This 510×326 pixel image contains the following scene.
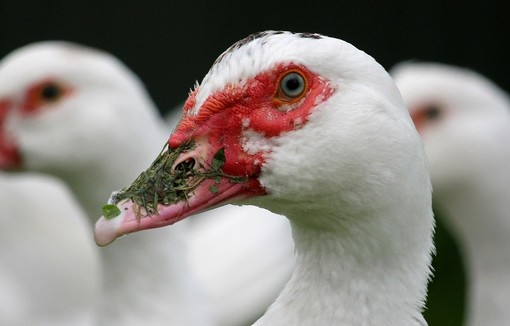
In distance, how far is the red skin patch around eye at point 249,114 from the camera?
222cm

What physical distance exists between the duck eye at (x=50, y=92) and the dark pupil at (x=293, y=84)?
1.88m

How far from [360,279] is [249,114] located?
1.33ft

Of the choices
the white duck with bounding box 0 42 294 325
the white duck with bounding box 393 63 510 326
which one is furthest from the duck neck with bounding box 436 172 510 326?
Result: the white duck with bounding box 0 42 294 325

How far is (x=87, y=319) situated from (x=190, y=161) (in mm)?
3147

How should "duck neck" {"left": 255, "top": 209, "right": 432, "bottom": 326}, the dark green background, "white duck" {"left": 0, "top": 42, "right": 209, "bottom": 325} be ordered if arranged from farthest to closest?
the dark green background → "white duck" {"left": 0, "top": 42, "right": 209, "bottom": 325} → "duck neck" {"left": 255, "top": 209, "right": 432, "bottom": 326}

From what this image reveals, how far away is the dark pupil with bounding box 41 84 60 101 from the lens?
13.0 feet

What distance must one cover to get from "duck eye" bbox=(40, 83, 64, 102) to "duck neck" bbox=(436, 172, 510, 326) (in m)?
1.86

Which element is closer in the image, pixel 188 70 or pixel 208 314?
pixel 208 314

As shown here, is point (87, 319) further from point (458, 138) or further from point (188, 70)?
point (188, 70)

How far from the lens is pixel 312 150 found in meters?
2.20

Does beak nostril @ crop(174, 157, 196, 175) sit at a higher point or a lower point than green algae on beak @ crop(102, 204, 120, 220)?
higher

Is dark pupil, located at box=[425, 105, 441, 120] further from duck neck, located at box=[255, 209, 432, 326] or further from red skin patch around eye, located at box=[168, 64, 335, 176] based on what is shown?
red skin patch around eye, located at box=[168, 64, 335, 176]

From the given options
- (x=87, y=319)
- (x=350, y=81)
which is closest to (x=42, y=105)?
(x=87, y=319)

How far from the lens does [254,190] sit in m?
2.25
